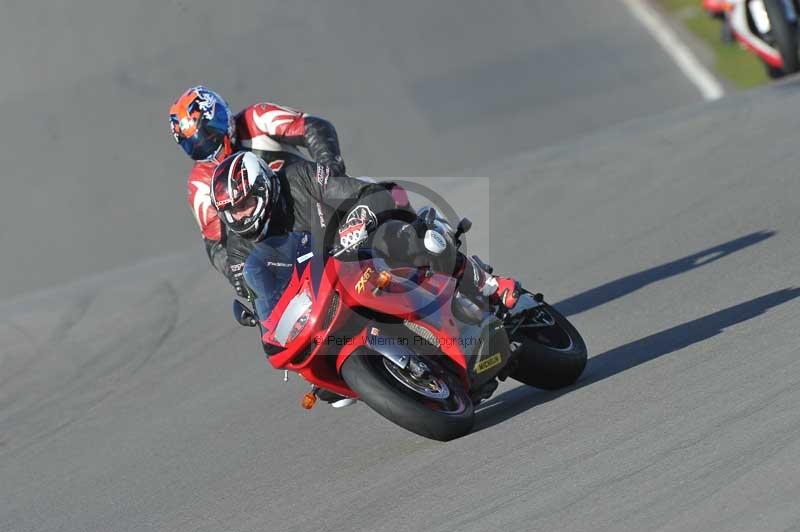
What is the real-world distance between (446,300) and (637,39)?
13.2 meters

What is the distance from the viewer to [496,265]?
32.4 ft

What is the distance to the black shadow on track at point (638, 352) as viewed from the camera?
255 inches

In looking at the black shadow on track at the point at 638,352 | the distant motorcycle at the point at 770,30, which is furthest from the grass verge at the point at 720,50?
the black shadow on track at the point at 638,352

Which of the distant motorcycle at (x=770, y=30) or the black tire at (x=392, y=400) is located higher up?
the black tire at (x=392, y=400)

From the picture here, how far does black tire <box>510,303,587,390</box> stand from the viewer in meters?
6.30

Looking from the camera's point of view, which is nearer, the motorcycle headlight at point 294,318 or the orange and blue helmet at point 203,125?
the motorcycle headlight at point 294,318

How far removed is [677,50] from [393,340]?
13.6 meters

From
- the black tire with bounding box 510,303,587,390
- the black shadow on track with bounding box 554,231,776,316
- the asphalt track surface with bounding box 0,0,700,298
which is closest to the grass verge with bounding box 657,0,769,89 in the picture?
the asphalt track surface with bounding box 0,0,700,298

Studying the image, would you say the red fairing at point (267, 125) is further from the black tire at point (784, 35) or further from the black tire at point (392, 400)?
the black tire at point (784, 35)

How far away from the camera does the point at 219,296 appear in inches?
425

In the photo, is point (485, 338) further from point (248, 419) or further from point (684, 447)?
point (248, 419)

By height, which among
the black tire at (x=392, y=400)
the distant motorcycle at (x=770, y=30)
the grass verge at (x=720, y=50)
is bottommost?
the grass verge at (x=720, y=50)

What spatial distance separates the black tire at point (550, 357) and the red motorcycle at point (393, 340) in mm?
25

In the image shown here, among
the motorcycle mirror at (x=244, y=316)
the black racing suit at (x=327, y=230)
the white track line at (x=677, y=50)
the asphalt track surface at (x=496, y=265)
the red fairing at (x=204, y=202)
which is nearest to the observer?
the asphalt track surface at (x=496, y=265)
